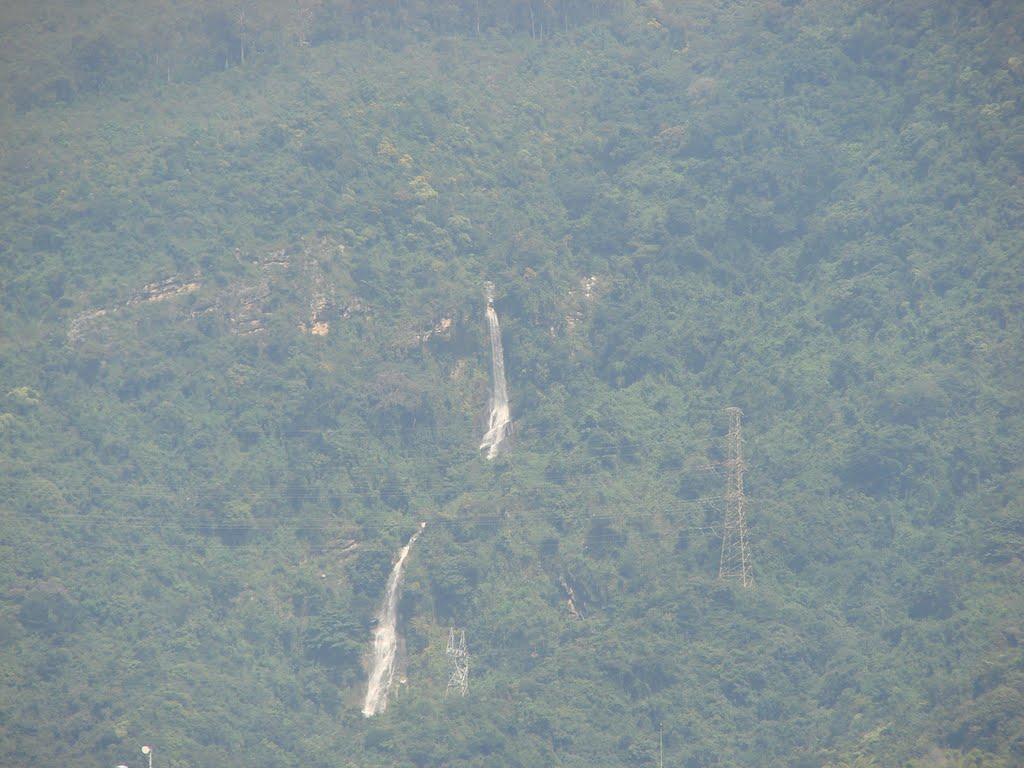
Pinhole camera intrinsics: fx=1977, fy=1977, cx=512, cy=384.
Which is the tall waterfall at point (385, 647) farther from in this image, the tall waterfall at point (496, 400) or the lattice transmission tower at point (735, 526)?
the lattice transmission tower at point (735, 526)

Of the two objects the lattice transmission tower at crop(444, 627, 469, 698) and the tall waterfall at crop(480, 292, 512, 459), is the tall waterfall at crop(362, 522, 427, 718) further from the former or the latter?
the tall waterfall at crop(480, 292, 512, 459)

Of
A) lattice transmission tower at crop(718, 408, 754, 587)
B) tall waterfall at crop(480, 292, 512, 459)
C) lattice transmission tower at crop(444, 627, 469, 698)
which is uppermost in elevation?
tall waterfall at crop(480, 292, 512, 459)

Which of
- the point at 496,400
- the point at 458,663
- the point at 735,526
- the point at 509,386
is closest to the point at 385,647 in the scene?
the point at 458,663

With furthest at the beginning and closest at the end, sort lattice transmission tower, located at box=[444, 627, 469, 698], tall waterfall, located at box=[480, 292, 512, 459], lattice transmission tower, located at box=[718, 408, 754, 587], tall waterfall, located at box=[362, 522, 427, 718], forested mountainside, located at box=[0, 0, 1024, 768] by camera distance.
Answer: tall waterfall, located at box=[480, 292, 512, 459]
tall waterfall, located at box=[362, 522, 427, 718]
lattice transmission tower, located at box=[718, 408, 754, 587]
lattice transmission tower, located at box=[444, 627, 469, 698]
forested mountainside, located at box=[0, 0, 1024, 768]

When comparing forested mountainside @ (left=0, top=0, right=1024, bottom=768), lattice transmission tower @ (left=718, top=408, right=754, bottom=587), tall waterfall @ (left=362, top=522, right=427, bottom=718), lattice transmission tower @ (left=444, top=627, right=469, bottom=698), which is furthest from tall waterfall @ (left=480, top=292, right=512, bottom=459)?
lattice transmission tower @ (left=718, top=408, right=754, bottom=587)

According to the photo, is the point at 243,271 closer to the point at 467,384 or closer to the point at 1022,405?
the point at 467,384

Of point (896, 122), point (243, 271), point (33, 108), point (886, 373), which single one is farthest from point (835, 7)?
point (33, 108)

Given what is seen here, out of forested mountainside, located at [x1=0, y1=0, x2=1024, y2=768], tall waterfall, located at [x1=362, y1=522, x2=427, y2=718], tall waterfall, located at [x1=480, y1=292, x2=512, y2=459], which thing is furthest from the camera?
tall waterfall, located at [x1=480, y1=292, x2=512, y2=459]
